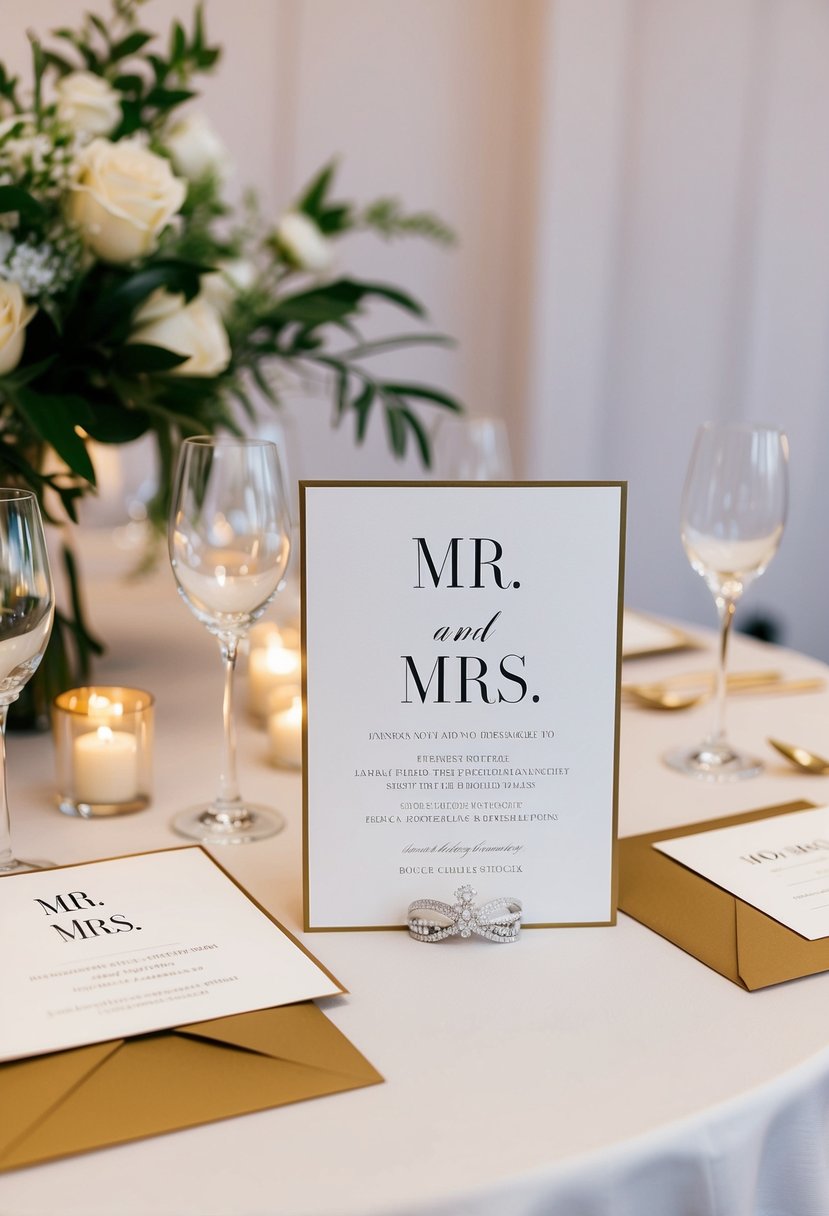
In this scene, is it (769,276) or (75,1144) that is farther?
(769,276)

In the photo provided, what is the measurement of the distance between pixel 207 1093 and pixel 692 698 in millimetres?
817

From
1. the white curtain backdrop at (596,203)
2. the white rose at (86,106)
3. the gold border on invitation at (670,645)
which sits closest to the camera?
the white rose at (86,106)

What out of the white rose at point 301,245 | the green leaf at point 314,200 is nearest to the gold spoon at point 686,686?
the white rose at point 301,245

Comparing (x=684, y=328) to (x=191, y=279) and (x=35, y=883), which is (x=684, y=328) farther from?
(x=35, y=883)

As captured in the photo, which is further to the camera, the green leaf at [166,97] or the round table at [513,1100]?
the green leaf at [166,97]

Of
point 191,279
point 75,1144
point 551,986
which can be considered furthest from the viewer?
point 191,279

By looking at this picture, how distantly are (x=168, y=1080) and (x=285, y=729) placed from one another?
0.51m

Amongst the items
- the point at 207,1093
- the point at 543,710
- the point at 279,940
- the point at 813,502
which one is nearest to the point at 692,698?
the point at 543,710

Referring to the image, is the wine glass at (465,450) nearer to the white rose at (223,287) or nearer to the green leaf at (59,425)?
the white rose at (223,287)

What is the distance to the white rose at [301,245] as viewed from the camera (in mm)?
1706

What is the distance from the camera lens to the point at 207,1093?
0.65 m

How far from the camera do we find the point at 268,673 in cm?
126

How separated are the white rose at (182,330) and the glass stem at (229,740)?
12.8 inches

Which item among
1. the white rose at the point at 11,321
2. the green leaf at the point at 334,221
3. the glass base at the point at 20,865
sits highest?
the green leaf at the point at 334,221
